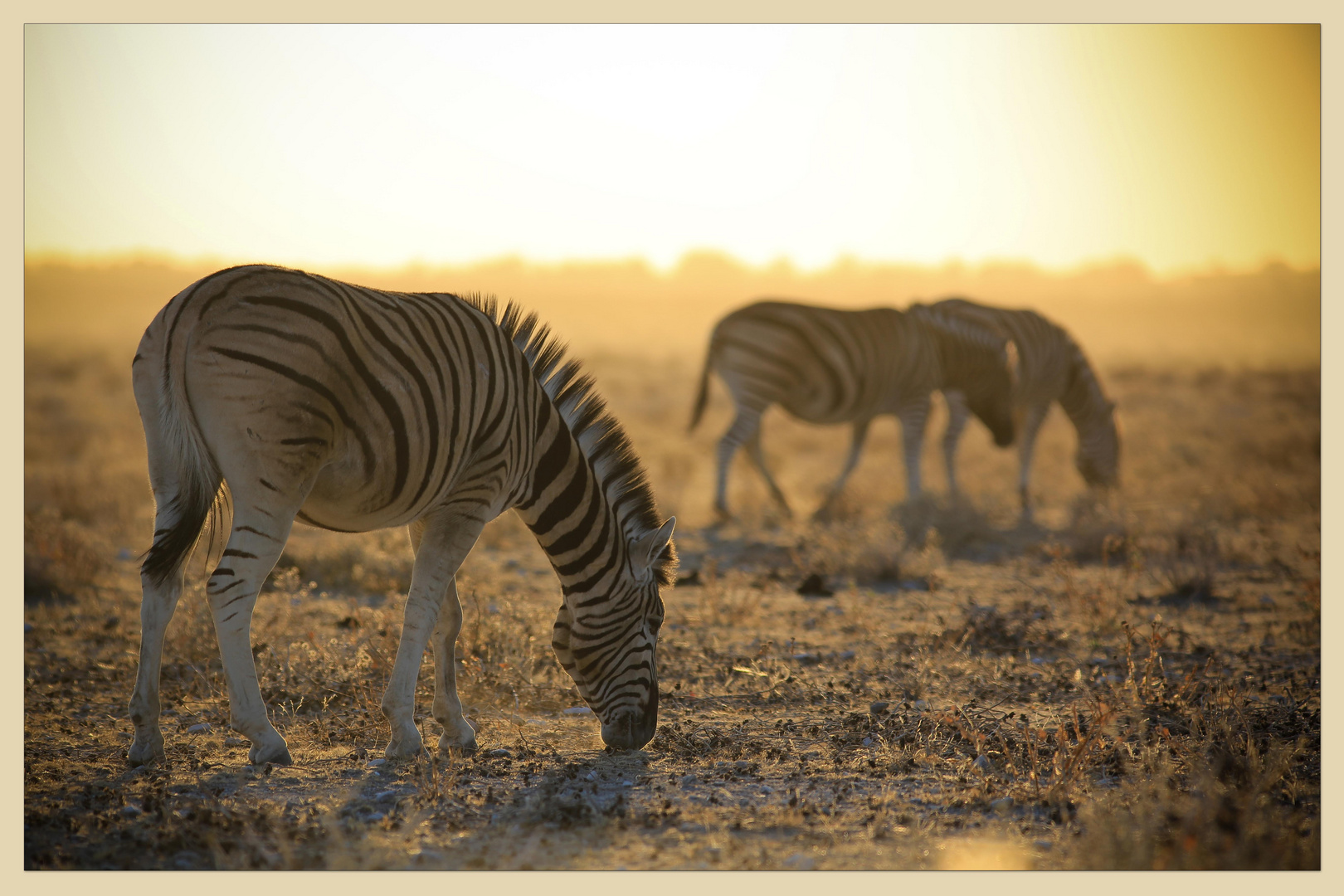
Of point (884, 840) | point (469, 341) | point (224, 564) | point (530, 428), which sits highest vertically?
point (469, 341)

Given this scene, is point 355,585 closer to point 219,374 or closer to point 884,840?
point 219,374

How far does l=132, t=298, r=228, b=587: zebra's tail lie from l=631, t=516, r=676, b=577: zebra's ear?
1945mm

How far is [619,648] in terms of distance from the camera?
501cm

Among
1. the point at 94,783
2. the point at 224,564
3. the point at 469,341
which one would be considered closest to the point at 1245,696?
the point at 469,341

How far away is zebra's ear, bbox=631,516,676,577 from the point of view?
490 cm

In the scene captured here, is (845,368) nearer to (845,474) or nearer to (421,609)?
(845,474)

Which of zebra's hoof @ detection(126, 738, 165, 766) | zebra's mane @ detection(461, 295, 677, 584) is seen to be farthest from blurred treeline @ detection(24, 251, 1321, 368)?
zebra's mane @ detection(461, 295, 677, 584)

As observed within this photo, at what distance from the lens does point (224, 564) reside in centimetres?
A: 432

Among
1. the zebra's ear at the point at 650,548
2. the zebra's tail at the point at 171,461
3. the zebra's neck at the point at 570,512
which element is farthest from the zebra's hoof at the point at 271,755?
the zebra's ear at the point at 650,548

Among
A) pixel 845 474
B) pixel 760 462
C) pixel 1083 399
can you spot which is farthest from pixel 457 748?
pixel 1083 399

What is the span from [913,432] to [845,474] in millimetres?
1039

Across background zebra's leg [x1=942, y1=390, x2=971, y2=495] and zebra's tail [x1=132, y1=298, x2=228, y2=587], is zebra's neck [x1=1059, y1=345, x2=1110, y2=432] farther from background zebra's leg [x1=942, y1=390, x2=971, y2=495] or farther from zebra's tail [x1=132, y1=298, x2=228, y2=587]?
zebra's tail [x1=132, y1=298, x2=228, y2=587]

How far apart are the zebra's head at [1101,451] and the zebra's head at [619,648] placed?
1045 centimetres

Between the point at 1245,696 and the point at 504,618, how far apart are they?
445cm
